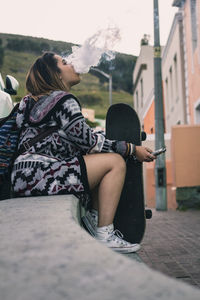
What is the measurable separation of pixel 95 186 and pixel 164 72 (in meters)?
17.2

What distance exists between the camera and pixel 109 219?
2465 mm

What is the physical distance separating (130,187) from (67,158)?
0.73 metres

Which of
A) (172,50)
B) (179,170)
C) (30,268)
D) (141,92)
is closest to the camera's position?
(30,268)

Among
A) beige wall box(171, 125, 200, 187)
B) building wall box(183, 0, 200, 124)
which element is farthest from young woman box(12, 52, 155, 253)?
building wall box(183, 0, 200, 124)

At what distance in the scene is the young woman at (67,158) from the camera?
231 cm

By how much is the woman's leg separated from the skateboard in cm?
41

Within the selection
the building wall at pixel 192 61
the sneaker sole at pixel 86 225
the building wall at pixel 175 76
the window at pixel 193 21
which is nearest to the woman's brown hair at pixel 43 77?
the sneaker sole at pixel 86 225

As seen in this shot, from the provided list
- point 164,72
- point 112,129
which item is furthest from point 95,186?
point 164,72

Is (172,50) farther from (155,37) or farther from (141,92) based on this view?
(141,92)

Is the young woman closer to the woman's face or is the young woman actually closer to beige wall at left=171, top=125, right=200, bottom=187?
the woman's face

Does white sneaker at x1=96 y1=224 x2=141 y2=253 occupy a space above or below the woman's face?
below

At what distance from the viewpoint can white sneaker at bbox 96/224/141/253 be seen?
247 centimetres

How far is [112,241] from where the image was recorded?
2.51m

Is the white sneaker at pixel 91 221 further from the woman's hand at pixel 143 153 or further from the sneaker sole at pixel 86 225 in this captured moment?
the woman's hand at pixel 143 153
